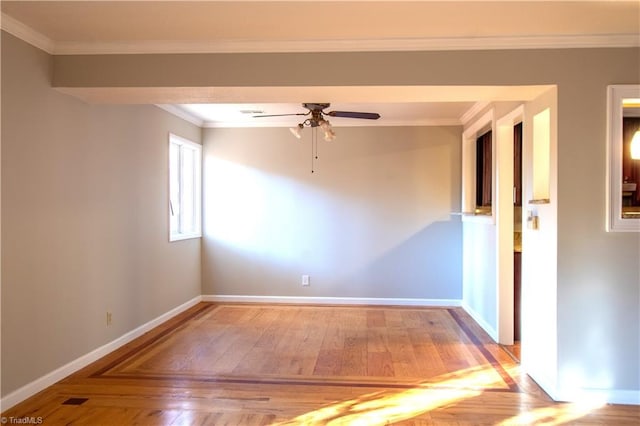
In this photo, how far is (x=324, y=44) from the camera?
10.1 feet

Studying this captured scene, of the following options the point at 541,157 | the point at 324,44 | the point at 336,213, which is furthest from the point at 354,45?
the point at 336,213

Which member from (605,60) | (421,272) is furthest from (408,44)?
(421,272)

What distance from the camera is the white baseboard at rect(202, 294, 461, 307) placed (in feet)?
19.8

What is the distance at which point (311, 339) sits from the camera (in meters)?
4.49

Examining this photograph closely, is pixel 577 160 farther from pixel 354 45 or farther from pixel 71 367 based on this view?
pixel 71 367

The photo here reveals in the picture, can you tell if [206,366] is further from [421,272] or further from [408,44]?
[421,272]

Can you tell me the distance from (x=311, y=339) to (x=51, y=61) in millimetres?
3160

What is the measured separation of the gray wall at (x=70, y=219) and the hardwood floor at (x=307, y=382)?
34 centimetres

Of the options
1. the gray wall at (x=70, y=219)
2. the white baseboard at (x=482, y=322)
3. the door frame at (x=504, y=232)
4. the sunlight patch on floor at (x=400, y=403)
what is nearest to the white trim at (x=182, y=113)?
the gray wall at (x=70, y=219)

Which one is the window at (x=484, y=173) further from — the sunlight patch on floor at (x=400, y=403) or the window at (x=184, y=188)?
the window at (x=184, y=188)

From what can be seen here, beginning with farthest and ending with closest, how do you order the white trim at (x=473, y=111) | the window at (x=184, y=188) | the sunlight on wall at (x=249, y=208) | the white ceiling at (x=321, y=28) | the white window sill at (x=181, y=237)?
1. the sunlight on wall at (x=249, y=208)
2. the window at (x=184, y=188)
3. the white window sill at (x=181, y=237)
4. the white trim at (x=473, y=111)
5. the white ceiling at (x=321, y=28)

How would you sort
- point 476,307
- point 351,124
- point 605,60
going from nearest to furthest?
point 605,60 < point 476,307 < point 351,124

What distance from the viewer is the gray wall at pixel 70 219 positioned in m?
2.92

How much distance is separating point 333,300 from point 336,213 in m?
1.16
